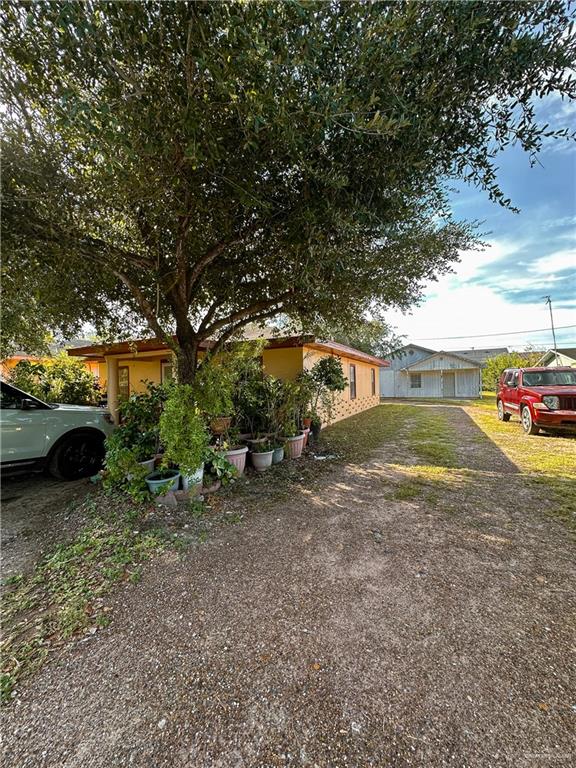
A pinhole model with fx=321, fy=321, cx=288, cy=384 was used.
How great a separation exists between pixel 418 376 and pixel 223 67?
2543 centimetres

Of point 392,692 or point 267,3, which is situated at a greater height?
point 267,3

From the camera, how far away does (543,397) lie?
26.6ft

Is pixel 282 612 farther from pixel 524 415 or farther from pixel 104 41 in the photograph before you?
pixel 524 415

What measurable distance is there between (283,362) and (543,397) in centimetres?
686

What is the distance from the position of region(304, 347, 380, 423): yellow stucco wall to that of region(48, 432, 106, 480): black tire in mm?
5814

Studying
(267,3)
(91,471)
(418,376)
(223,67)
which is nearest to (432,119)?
(267,3)

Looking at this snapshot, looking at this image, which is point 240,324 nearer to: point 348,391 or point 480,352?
point 348,391

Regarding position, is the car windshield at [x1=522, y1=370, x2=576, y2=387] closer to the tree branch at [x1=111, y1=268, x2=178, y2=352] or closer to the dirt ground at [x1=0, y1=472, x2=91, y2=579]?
the tree branch at [x1=111, y1=268, x2=178, y2=352]

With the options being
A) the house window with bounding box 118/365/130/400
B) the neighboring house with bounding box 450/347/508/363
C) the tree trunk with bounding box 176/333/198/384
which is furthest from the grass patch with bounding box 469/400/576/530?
the neighboring house with bounding box 450/347/508/363

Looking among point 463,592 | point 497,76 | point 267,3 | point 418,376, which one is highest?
point 497,76

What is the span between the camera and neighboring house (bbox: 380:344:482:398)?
23.4 meters

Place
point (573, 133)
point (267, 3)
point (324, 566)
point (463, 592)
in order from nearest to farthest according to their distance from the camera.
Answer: point (267, 3), point (463, 592), point (324, 566), point (573, 133)

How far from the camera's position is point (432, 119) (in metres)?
2.95

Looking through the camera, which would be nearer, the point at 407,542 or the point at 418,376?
the point at 407,542
